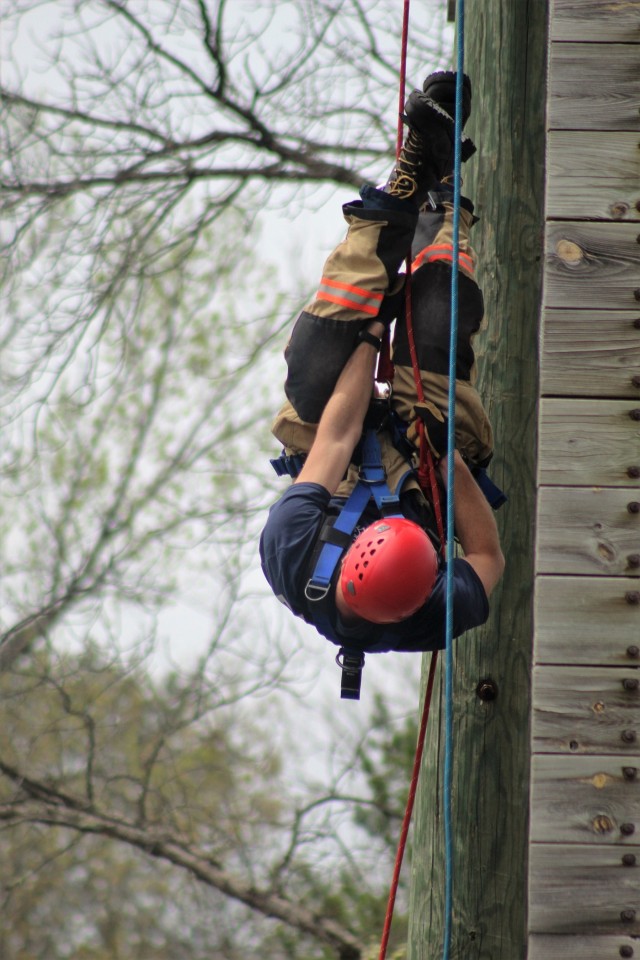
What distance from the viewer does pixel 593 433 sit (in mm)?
3049

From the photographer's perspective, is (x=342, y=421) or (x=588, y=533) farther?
(x=588, y=533)

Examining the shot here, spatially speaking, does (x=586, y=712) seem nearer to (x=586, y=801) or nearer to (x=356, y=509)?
(x=586, y=801)

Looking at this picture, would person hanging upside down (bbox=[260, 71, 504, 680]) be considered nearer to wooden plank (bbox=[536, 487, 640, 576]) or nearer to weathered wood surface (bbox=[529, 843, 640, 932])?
wooden plank (bbox=[536, 487, 640, 576])

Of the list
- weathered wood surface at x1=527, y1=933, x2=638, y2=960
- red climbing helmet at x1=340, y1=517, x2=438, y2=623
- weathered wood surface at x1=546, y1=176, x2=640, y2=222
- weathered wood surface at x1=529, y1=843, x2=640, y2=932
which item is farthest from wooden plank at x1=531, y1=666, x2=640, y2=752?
weathered wood surface at x1=546, y1=176, x2=640, y2=222

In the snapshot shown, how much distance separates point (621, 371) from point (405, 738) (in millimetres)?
10074

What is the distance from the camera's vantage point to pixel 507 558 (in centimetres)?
347

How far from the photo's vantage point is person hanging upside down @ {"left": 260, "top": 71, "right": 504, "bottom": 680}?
275 cm

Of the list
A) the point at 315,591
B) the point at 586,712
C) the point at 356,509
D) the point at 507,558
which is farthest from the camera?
the point at 507,558

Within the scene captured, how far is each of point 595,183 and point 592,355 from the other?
464 mm

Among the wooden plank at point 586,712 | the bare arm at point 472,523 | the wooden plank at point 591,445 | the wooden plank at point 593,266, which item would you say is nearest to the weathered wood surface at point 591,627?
the wooden plank at point 586,712

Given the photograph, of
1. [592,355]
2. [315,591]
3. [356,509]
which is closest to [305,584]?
[315,591]

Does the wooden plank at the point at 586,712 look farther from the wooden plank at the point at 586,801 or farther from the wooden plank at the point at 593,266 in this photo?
the wooden plank at the point at 593,266

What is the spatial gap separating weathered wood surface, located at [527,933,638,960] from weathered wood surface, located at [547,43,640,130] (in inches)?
80.8

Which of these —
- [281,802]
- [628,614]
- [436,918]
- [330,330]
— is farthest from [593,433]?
[281,802]
